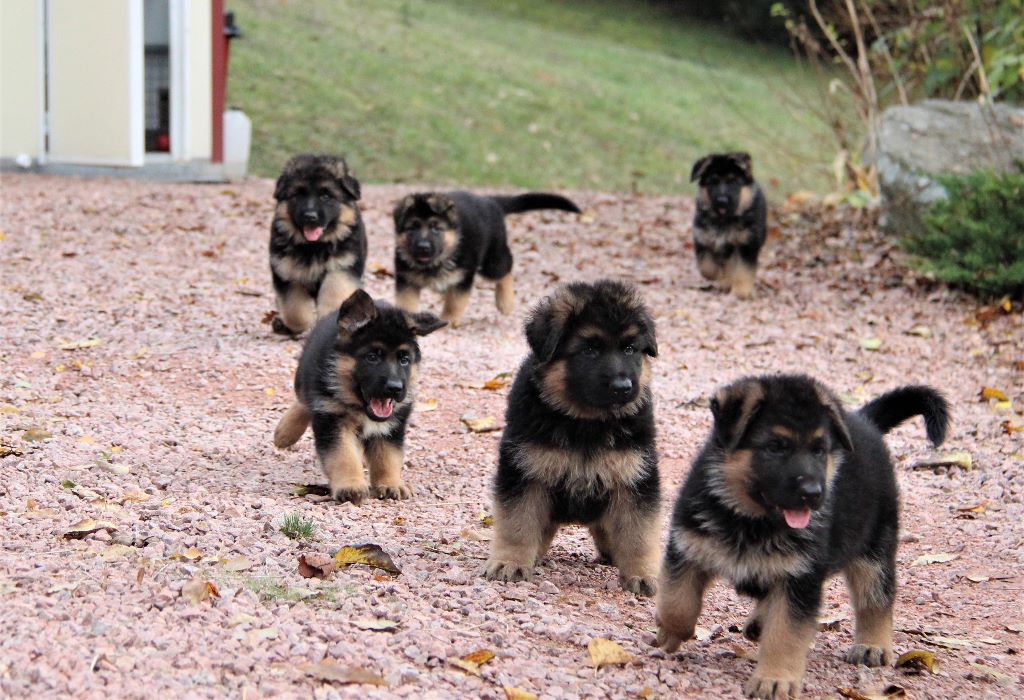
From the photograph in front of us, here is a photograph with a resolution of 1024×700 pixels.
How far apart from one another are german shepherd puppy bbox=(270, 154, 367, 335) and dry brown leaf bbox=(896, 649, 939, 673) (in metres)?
5.47

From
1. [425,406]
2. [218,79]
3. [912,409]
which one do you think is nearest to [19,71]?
[218,79]

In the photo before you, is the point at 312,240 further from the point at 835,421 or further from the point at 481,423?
the point at 835,421

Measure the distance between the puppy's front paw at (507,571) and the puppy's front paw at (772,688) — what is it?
48.4 inches

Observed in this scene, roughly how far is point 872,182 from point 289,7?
16004 millimetres

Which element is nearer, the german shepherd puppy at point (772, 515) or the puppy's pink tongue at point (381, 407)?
the german shepherd puppy at point (772, 515)

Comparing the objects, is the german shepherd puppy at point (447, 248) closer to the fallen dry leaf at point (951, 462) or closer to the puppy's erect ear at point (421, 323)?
the puppy's erect ear at point (421, 323)

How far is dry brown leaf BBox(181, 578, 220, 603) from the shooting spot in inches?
176

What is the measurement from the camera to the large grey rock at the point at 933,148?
14688 mm

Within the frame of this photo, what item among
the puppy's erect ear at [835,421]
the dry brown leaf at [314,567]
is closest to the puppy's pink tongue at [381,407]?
the dry brown leaf at [314,567]

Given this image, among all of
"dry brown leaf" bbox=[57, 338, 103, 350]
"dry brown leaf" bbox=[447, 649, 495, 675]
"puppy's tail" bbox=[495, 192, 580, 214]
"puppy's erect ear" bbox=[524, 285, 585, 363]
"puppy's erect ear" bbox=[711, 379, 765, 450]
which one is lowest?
"dry brown leaf" bbox=[447, 649, 495, 675]

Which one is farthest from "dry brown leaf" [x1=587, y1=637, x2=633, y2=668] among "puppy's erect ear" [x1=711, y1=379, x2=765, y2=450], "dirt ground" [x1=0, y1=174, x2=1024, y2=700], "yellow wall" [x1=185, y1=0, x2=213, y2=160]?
"yellow wall" [x1=185, y1=0, x2=213, y2=160]

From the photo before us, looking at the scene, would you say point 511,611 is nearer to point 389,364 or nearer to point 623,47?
point 389,364

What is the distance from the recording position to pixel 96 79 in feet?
53.6

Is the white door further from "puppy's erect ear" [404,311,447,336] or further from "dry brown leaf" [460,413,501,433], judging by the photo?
"puppy's erect ear" [404,311,447,336]
